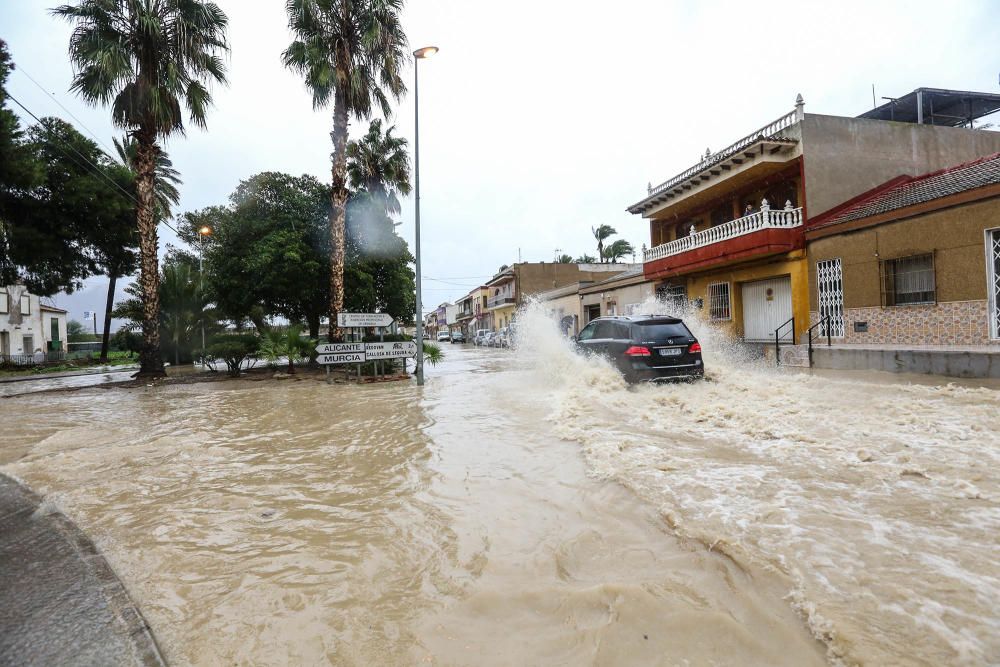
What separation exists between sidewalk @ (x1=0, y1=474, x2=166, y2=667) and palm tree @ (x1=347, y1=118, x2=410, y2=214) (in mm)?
19070

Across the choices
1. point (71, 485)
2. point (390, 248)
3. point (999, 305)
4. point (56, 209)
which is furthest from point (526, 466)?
point (56, 209)

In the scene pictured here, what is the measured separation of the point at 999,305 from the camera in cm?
1084

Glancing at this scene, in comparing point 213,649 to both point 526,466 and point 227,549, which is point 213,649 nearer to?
point 227,549

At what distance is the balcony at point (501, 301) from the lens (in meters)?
49.9

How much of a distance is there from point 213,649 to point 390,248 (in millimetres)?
18457

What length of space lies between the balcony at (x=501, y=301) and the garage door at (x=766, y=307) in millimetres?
31986

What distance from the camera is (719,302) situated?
19.4 metres

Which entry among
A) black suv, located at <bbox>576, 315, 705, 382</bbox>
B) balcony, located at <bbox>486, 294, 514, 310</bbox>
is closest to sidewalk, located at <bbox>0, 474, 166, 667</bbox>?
black suv, located at <bbox>576, 315, 705, 382</bbox>

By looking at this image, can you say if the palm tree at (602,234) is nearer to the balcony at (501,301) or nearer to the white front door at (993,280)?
the balcony at (501,301)

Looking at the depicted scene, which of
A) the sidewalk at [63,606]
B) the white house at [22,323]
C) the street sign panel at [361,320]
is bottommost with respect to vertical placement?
the sidewalk at [63,606]

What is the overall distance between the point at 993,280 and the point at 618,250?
4317 cm

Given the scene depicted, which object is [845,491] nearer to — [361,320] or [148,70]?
[361,320]

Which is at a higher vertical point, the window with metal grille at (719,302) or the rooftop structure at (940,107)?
the rooftop structure at (940,107)

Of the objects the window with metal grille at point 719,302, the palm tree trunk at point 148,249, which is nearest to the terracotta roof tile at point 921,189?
the window with metal grille at point 719,302
